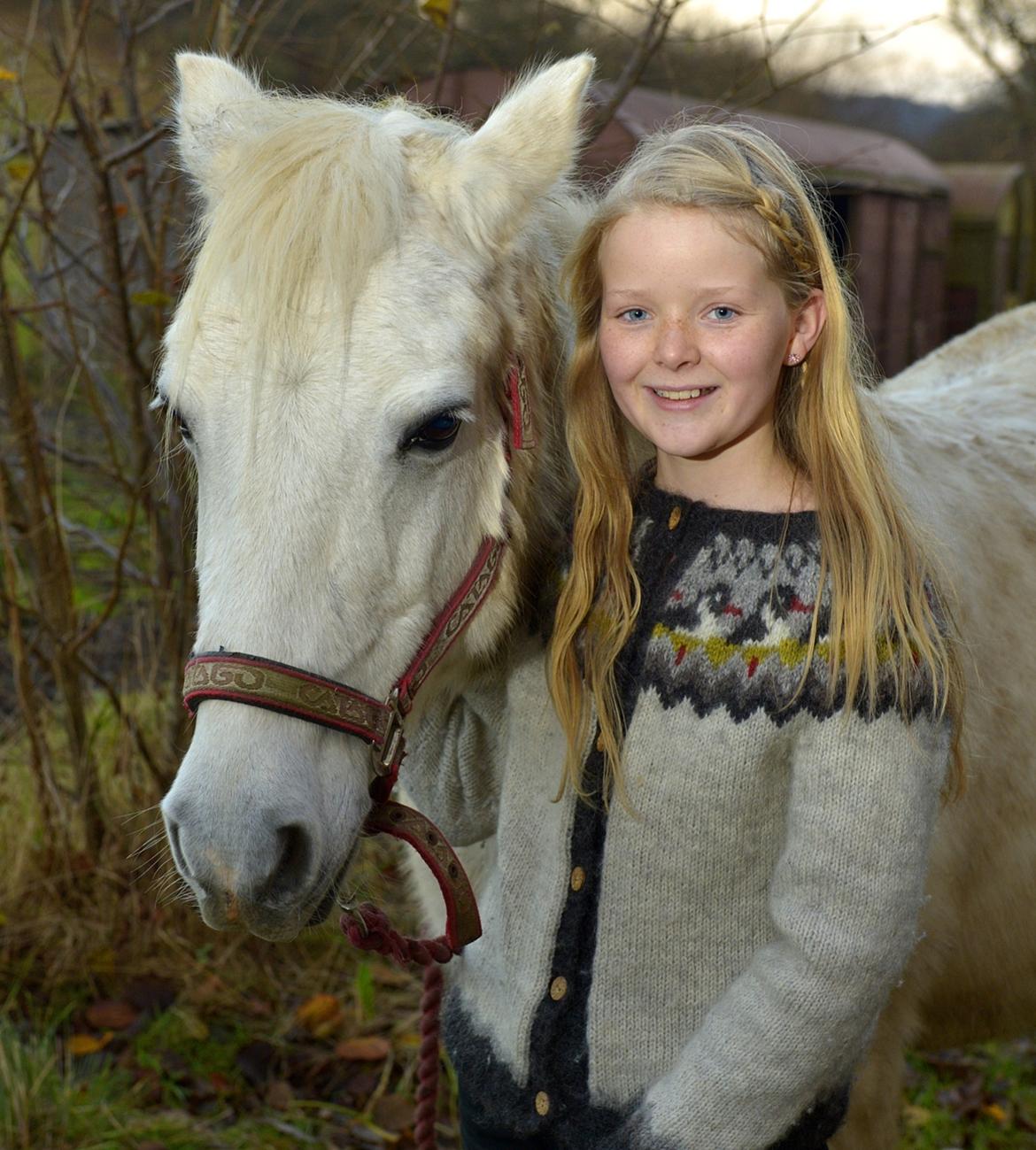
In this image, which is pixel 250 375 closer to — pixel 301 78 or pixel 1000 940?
pixel 1000 940

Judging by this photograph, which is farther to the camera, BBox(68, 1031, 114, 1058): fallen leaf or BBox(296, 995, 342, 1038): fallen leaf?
BBox(296, 995, 342, 1038): fallen leaf

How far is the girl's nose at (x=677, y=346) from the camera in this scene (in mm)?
1350

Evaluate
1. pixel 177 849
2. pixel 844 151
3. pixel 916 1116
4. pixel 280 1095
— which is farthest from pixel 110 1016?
pixel 844 151

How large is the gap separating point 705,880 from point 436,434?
0.69 m

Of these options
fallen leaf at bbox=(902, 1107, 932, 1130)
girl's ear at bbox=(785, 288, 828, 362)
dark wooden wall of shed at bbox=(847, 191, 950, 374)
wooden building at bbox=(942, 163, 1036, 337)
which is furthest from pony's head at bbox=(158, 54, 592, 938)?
wooden building at bbox=(942, 163, 1036, 337)

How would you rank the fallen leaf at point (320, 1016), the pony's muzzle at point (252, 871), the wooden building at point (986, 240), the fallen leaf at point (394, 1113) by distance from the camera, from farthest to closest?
the wooden building at point (986, 240) → the fallen leaf at point (320, 1016) → the fallen leaf at point (394, 1113) → the pony's muzzle at point (252, 871)

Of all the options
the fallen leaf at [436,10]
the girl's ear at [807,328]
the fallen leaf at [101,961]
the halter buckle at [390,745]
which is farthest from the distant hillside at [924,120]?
the halter buckle at [390,745]

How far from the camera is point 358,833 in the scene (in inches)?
54.7

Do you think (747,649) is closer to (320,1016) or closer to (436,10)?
(436,10)

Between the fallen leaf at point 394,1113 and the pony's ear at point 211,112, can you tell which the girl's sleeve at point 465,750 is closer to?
the pony's ear at point 211,112

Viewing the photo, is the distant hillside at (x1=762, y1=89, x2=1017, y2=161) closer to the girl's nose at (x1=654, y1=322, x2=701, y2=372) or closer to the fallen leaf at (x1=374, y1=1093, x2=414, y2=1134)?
the fallen leaf at (x1=374, y1=1093, x2=414, y2=1134)

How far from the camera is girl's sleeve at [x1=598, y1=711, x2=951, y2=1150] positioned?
4.13 feet

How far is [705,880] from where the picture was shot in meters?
1.44

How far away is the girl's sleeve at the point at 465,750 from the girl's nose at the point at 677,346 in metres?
0.55
